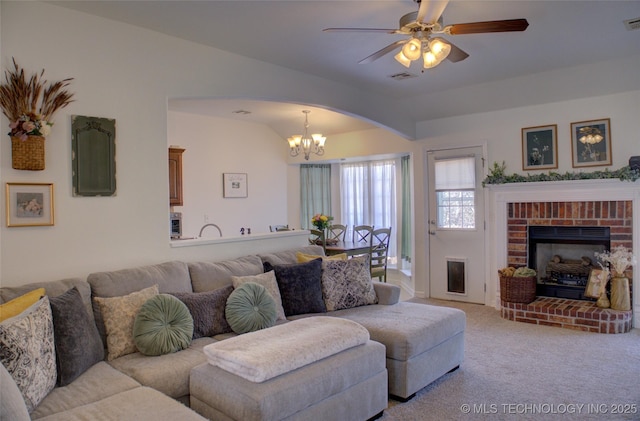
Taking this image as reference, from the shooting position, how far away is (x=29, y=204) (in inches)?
107

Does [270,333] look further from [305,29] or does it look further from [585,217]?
[585,217]

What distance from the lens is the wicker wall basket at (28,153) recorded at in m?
2.63

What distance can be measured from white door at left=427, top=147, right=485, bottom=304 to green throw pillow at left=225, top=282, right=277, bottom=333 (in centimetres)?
335

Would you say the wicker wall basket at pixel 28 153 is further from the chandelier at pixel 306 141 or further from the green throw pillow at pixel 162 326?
the chandelier at pixel 306 141

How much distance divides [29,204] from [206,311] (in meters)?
1.30

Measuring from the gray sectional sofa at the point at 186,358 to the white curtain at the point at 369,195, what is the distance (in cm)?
371

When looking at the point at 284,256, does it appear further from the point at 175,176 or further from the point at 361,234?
the point at 361,234

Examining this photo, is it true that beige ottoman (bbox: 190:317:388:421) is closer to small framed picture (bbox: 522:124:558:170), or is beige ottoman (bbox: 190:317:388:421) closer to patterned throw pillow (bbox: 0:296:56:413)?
patterned throw pillow (bbox: 0:296:56:413)

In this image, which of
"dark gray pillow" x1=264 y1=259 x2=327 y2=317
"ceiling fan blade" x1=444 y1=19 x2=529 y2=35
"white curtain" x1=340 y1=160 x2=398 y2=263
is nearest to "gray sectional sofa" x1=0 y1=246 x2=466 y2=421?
"dark gray pillow" x1=264 y1=259 x2=327 y2=317

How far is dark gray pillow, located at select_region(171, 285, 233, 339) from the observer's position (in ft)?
9.36

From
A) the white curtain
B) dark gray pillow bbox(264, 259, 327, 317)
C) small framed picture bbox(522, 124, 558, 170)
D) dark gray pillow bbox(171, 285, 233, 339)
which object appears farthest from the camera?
the white curtain

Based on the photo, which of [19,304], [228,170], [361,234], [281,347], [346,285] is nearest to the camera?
[19,304]

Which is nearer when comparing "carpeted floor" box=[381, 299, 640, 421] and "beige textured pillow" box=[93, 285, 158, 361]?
"beige textured pillow" box=[93, 285, 158, 361]

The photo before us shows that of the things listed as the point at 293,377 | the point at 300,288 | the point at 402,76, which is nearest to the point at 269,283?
the point at 300,288
